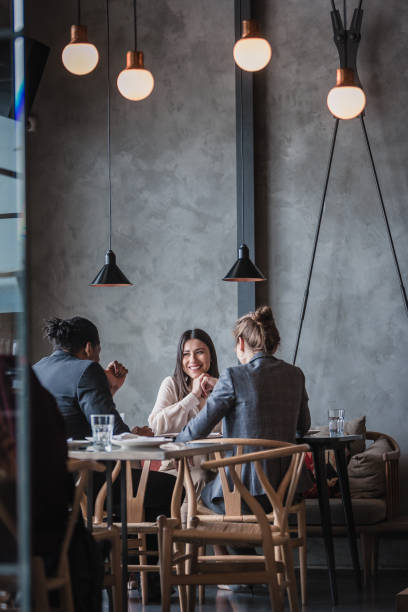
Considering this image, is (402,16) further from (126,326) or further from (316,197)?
(126,326)

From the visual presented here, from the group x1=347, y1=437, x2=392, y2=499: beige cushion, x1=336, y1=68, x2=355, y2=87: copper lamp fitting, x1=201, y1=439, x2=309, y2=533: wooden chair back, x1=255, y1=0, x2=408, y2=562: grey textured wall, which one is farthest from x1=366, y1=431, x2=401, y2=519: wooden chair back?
x1=336, y1=68, x2=355, y2=87: copper lamp fitting

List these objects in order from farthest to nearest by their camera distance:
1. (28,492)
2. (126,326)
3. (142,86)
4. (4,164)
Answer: (126,326), (142,86), (4,164), (28,492)

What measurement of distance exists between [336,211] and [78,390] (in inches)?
111

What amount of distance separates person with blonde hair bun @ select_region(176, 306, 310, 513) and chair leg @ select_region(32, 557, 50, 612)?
6.05 feet

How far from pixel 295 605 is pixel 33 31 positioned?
16.5 feet

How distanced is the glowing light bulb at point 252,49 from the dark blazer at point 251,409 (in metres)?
1.71

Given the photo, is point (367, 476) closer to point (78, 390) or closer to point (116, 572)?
point (78, 390)

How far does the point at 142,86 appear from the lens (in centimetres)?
509

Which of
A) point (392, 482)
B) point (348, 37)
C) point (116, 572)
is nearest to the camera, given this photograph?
point (116, 572)

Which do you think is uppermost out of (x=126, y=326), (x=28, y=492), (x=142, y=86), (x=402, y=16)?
(x=402, y=16)

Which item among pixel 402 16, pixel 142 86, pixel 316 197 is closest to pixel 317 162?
pixel 316 197

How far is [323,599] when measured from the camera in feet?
15.0

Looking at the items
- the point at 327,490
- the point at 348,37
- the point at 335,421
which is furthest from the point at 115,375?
the point at 348,37

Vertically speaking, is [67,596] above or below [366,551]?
above
